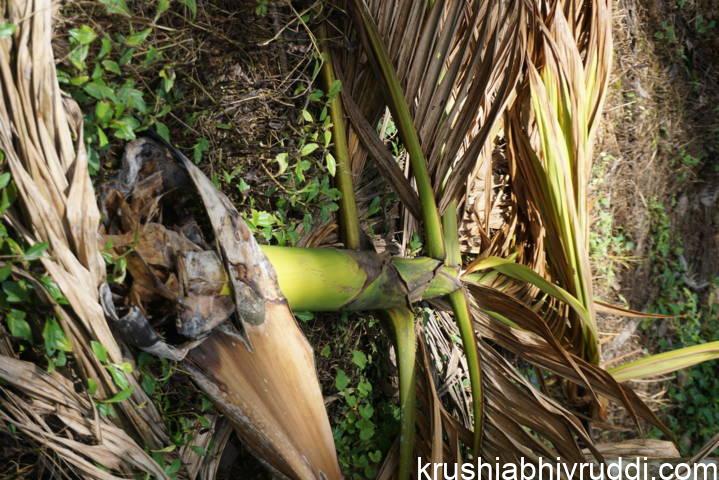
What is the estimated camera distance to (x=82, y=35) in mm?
942

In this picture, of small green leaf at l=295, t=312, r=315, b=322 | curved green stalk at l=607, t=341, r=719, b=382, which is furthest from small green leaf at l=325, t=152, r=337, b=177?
curved green stalk at l=607, t=341, r=719, b=382

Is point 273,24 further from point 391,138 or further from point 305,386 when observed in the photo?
point 305,386

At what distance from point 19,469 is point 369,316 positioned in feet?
2.41

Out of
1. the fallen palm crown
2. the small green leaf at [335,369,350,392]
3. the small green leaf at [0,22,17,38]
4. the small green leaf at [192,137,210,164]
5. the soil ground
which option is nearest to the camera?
the small green leaf at [0,22,17,38]

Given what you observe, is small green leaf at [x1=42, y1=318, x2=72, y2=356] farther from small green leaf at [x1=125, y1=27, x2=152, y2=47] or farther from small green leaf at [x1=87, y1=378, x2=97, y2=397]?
small green leaf at [x1=125, y1=27, x2=152, y2=47]

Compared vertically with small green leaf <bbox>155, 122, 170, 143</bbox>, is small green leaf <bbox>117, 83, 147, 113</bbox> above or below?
above

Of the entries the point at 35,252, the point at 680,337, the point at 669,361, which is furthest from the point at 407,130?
the point at 680,337

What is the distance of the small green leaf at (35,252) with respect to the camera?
2.82 feet

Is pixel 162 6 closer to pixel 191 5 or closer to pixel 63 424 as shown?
pixel 191 5

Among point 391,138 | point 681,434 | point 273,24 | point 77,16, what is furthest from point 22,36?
point 681,434

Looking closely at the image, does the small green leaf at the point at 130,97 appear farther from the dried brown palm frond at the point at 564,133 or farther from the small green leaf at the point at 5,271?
the dried brown palm frond at the point at 564,133

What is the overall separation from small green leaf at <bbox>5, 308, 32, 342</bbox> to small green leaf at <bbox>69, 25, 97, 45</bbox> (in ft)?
1.25

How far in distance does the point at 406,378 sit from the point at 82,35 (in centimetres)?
86

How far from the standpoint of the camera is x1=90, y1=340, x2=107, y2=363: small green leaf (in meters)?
0.93
